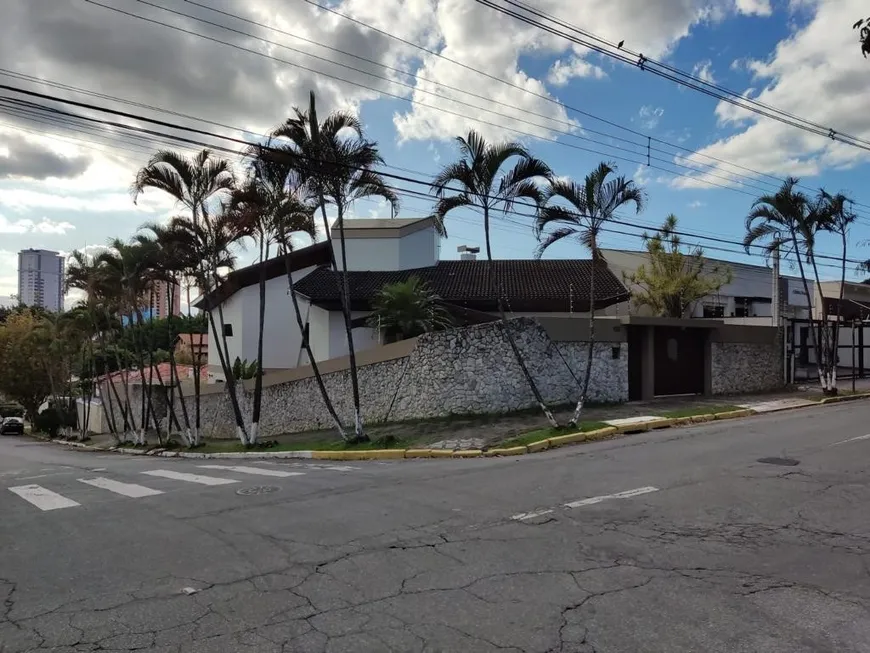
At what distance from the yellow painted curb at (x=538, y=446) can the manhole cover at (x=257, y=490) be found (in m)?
5.81

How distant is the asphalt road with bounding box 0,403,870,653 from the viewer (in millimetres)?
4039

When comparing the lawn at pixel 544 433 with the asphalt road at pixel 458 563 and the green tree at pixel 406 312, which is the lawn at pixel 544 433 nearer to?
the asphalt road at pixel 458 563

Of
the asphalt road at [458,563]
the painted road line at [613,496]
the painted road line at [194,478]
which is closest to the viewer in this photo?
the asphalt road at [458,563]

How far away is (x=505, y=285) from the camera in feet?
96.0

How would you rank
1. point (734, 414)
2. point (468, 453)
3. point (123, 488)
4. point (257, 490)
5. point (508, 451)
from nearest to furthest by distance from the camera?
point (257, 490)
point (123, 488)
point (508, 451)
point (468, 453)
point (734, 414)

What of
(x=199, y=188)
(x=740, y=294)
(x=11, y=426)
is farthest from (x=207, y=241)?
(x=11, y=426)

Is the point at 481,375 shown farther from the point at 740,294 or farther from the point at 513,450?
the point at 740,294

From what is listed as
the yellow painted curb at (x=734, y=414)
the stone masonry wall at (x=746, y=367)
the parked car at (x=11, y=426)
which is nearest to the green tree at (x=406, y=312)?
the stone masonry wall at (x=746, y=367)

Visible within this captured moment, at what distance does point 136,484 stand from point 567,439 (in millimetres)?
8827

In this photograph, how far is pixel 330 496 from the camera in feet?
28.3

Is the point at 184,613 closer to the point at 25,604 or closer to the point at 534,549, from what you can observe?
the point at 25,604

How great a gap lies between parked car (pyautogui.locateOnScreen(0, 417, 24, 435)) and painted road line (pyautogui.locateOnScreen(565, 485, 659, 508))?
6587 cm

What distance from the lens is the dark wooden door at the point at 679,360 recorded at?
21250 mm

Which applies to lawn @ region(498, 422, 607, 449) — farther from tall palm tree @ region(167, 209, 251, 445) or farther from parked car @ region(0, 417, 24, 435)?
parked car @ region(0, 417, 24, 435)
